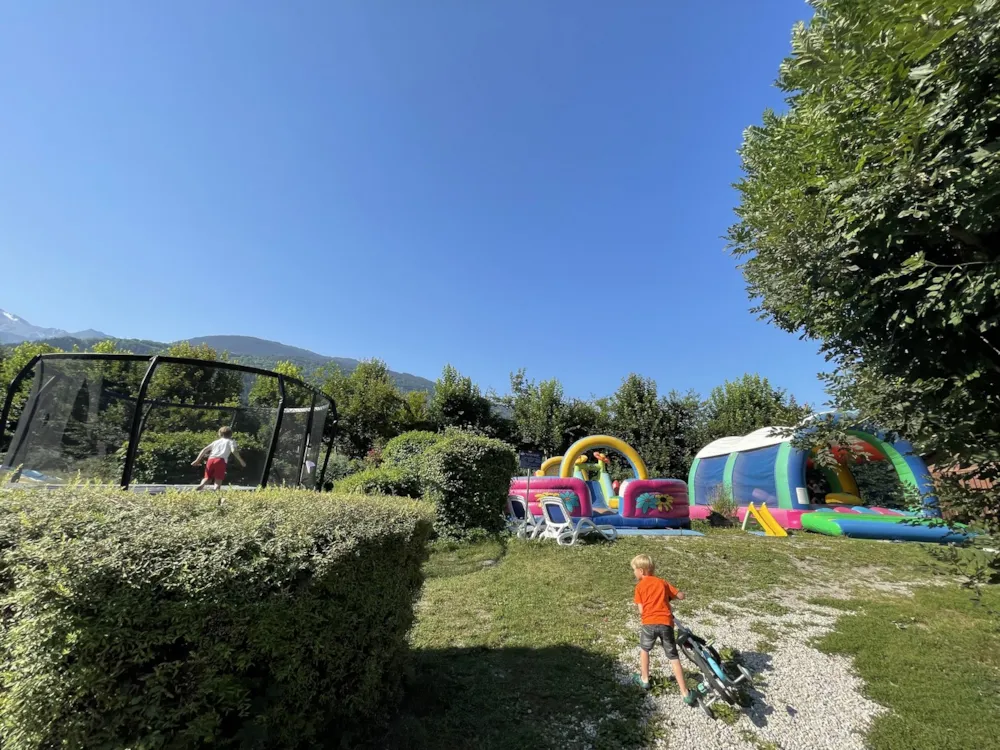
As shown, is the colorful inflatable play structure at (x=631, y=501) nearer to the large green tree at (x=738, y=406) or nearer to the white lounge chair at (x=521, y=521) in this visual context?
the white lounge chair at (x=521, y=521)

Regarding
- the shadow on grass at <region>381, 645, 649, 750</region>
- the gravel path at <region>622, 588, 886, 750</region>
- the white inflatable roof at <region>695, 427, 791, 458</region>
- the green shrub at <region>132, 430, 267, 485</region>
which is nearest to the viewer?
the shadow on grass at <region>381, 645, 649, 750</region>

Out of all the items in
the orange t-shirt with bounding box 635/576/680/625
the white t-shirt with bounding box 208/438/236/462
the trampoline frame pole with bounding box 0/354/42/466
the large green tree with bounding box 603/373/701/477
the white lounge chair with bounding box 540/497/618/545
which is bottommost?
the orange t-shirt with bounding box 635/576/680/625

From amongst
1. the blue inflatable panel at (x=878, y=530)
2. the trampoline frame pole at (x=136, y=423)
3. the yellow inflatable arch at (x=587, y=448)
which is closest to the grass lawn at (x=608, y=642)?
the blue inflatable panel at (x=878, y=530)

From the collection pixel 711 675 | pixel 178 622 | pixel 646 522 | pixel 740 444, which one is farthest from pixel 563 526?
pixel 740 444

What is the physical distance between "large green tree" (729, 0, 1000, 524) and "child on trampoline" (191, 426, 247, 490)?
6797 mm

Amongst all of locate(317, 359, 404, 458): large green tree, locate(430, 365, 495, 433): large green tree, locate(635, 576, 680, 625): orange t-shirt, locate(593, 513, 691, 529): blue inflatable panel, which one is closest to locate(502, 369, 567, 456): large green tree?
locate(430, 365, 495, 433): large green tree

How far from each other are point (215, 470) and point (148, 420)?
1.32 m

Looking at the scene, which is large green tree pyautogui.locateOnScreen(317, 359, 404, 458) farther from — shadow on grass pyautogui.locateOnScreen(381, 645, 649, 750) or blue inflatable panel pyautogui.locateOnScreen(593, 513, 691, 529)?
shadow on grass pyautogui.locateOnScreen(381, 645, 649, 750)

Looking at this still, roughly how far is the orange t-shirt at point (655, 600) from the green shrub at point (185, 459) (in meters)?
5.49

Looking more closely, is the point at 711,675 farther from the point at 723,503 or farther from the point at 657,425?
the point at 657,425

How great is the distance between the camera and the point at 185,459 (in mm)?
6969

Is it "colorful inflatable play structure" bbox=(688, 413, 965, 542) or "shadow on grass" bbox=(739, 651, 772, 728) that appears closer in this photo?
"shadow on grass" bbox=(739, 651, 772, 728)

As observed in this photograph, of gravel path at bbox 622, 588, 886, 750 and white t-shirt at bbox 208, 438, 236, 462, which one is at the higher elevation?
white t-shirt at bbox 208, 438, 236, 462

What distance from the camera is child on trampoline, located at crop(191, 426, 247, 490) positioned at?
602 cm
